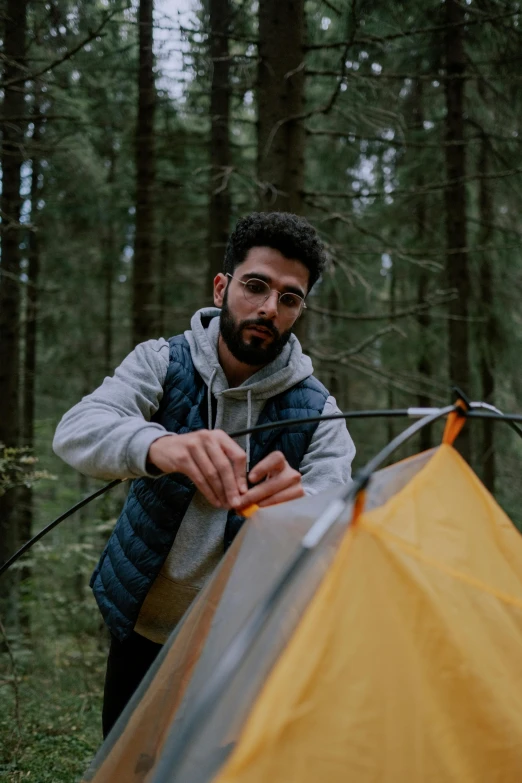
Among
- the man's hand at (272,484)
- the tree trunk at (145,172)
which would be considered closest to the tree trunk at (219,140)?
the tree trunk at (145,172)

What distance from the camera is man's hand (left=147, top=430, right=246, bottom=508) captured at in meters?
1.47

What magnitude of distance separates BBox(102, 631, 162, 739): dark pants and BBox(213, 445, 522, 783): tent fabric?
1.31m

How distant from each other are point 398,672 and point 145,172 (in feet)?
23.3

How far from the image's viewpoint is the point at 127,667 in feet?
7.41

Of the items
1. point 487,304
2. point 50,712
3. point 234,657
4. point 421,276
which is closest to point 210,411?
point 234,657

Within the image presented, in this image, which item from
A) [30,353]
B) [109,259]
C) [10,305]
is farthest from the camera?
[109,259]

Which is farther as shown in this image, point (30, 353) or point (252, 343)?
point (30, 353)

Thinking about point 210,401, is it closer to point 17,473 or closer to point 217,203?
point 17,473

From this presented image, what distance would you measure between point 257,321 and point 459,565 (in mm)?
1072

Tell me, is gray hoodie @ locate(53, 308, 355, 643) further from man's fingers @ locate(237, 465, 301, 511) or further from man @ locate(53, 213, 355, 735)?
man's fingers @ locate(237, 465, 301, 511)

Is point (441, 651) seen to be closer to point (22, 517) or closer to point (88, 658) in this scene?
point (88, 658)

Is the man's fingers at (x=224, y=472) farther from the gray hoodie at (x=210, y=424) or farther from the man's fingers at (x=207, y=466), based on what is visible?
the gray hoodie at (x=210, y=424)

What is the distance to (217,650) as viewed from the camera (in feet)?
4.40

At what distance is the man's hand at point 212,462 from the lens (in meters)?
1.47
